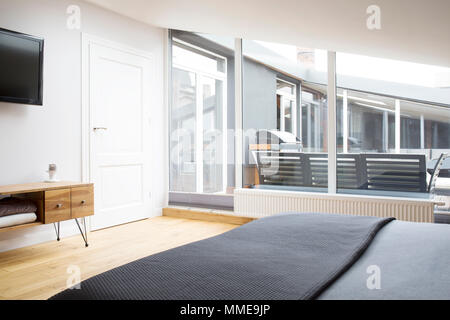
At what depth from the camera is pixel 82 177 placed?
3.88 metres

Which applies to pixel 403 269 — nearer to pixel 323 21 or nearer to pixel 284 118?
pixel 323 21

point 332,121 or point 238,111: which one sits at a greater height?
point 238,111

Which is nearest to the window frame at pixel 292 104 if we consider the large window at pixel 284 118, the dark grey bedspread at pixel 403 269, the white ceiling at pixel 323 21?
the large window at pixel 284 118

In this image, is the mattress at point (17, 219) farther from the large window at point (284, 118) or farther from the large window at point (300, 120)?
the large window at point (284, 118)

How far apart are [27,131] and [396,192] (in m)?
3.59

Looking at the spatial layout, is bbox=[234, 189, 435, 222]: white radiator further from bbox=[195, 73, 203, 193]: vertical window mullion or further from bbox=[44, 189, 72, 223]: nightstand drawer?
bbox=[44, 189, 72, 223]: nightstand drawer

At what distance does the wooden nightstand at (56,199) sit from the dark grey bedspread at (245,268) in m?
2.09

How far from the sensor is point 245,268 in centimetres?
108

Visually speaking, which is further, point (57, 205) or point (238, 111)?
point (238, 111)

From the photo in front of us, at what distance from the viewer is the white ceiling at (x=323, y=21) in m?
2.40

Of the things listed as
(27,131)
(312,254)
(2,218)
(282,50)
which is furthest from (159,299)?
(282,50)

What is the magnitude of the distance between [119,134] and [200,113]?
3.65ft


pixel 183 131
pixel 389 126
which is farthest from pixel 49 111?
pixel 389 126
